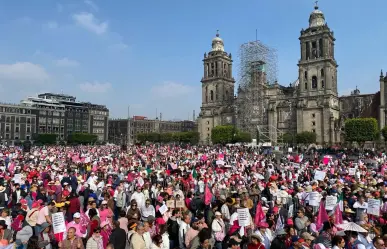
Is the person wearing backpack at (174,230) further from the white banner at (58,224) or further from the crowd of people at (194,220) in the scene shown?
the white banner at (58,224)

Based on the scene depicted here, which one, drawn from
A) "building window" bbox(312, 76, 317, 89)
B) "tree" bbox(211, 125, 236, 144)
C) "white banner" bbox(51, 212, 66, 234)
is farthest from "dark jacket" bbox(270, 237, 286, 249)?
"building window" bbox(312, 76, 317, 89)

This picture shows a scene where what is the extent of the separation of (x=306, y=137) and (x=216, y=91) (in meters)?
31.7

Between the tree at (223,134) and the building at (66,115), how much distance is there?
58571mm

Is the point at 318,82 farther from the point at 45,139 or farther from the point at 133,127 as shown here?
the point at 133,127

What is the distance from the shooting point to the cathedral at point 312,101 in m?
74.6

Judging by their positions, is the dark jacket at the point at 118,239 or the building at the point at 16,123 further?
the building at the point at 16,123

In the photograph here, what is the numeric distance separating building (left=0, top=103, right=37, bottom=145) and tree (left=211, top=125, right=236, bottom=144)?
64485mm

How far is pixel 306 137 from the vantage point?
71375 millimetres

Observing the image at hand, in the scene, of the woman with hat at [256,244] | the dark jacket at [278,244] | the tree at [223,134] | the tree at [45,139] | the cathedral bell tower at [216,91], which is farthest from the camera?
the tree at [45,139]

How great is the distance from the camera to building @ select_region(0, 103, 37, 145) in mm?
108562

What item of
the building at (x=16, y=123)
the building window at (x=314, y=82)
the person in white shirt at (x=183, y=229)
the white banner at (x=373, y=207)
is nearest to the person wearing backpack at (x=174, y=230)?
the person in white shirt at (x=183, y=229)

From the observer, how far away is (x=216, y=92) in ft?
314

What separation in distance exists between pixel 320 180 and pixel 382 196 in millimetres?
3677

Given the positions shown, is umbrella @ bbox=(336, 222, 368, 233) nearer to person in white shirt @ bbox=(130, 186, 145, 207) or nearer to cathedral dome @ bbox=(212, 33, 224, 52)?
person in white shirt @ bbox=(130, 186, 145, 207)
